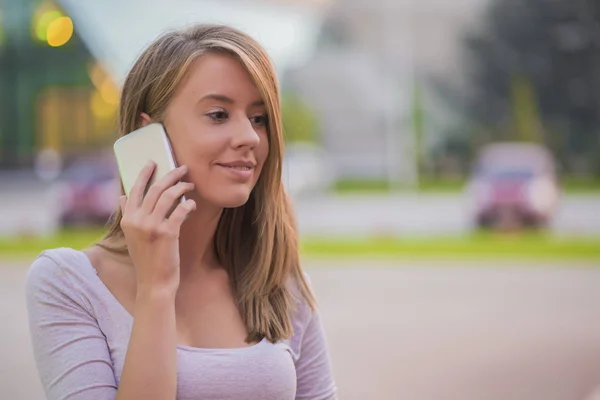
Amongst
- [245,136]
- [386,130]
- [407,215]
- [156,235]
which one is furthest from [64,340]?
[386,130]

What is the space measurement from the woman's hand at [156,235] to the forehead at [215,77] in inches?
7.2

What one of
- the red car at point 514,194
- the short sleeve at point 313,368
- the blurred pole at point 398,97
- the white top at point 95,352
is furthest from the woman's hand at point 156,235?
the blurred pole at point 398,97

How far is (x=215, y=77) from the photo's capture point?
144 centimetres

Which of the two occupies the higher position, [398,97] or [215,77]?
[398,97]

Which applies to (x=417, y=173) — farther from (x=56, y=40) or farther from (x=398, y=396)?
(x=398, y=396)

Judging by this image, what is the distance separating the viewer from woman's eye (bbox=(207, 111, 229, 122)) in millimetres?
1440

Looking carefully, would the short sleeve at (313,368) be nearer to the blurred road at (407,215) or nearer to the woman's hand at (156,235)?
the woman's hand at (156,235)

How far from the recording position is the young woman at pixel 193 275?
1.33m

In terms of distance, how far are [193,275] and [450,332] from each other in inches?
221

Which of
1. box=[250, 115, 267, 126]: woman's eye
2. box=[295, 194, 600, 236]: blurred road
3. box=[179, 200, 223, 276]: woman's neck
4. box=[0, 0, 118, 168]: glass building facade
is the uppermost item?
box=[0, 0, 118, 168]: glass building facade

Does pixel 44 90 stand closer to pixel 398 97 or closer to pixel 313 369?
pixel 398 97

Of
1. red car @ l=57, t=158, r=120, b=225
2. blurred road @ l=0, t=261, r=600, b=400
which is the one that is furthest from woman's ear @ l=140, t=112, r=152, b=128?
red car @ l=57, t=158, r=120, b=225

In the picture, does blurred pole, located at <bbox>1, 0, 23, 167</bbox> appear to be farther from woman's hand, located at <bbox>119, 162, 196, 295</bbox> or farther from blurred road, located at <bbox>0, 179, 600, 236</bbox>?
woman's hand, located at <bbox>119, 162, 196, 295</bbox>

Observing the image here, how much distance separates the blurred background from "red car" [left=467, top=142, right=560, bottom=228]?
30 mm
